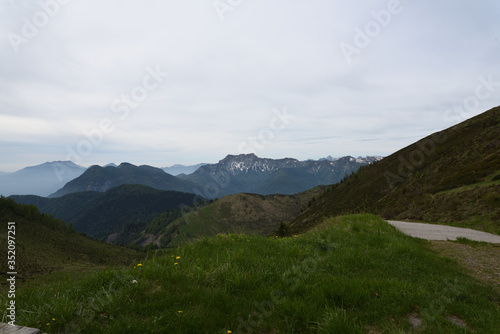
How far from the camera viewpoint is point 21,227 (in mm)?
150000

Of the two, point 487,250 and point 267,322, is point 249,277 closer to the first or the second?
point 267,322

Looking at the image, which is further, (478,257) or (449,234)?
(449,234)

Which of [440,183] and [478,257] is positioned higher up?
[478,257]

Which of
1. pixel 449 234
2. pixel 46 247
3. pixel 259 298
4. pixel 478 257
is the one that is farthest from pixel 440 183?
pixel 46 247

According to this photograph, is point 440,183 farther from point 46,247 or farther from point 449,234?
point 46,247

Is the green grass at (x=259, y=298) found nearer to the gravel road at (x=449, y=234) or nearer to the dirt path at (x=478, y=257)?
the dirt path at (x=478, y=257)

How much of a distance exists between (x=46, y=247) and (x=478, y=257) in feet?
600

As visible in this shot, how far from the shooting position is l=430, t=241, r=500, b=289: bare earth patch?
695cm

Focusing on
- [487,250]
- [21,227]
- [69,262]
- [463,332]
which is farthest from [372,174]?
[21,227]

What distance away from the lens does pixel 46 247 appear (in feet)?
443

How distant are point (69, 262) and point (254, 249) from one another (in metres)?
158

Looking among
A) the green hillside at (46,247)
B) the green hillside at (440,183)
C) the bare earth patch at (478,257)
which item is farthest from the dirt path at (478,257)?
the green hillside at (46,247)

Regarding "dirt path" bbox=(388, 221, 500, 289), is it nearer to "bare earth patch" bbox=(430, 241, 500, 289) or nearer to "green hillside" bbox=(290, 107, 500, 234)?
"bare earth patch" bbox=(430, 241, 500, 289)

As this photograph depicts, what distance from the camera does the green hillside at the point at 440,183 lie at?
22.5m
